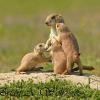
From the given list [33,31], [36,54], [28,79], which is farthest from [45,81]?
[33,31]

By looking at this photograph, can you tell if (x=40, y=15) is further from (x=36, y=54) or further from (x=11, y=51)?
(x=36, y=54)

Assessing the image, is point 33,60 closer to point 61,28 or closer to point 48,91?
point 61,28

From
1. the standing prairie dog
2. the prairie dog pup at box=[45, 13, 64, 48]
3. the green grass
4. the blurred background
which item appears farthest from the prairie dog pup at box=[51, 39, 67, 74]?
the blurred background

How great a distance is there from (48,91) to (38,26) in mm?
20804

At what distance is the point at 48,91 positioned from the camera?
37.0 ft

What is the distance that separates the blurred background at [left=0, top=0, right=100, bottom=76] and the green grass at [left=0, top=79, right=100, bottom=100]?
13.4 ft

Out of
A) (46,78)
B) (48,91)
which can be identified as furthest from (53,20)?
(48,91)

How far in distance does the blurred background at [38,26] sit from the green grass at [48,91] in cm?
410

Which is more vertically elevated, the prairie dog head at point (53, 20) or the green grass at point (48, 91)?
the prairie dog head at point (53, 20)

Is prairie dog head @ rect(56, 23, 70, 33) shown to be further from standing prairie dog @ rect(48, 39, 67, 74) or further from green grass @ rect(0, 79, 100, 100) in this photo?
green grass @ rect(0, 79, 100, 100)

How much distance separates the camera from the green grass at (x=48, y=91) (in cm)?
1097

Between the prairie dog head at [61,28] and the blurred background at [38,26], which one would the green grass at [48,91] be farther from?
the blurred background at [38,26]

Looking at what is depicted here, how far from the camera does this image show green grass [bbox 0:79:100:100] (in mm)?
10969

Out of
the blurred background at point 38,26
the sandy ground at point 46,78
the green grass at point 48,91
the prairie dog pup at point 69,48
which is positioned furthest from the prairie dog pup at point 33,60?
the blurred background at point 38,26
